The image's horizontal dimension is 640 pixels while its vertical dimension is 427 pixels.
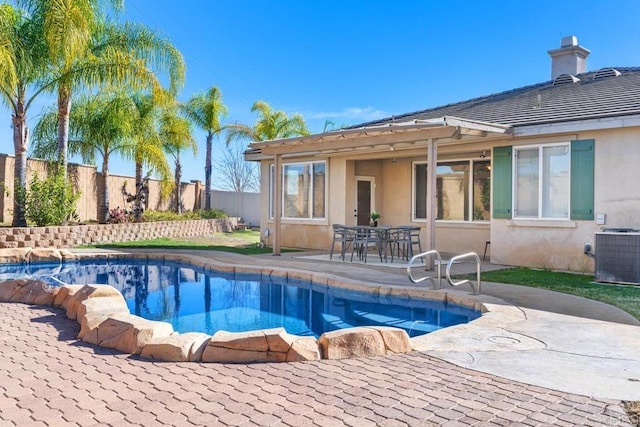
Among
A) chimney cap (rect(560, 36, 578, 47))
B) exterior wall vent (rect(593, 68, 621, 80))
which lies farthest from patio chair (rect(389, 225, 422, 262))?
chimney cap (rect(560, 36, 578, 47))

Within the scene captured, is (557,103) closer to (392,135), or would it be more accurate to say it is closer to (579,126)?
(579,126)

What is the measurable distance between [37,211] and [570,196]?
14414 mm

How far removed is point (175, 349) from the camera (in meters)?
4.75

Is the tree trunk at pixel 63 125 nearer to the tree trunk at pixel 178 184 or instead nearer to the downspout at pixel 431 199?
the tree trunk at pixel 178 184

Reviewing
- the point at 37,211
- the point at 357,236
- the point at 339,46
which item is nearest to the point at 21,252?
the point at 37,211

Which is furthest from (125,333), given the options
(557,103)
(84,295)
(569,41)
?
(569,41)

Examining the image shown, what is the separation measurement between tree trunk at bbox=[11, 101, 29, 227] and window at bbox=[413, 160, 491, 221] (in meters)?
11.8

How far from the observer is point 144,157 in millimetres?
19688

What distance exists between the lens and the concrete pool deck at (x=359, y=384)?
3.41 metres

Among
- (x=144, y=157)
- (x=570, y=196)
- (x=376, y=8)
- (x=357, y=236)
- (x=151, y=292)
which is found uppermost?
(x=376, y=8)

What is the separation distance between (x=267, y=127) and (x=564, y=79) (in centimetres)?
1601

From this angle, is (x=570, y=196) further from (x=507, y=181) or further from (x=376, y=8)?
(x=376, y=8)

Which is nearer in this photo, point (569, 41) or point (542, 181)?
point (542, 181)

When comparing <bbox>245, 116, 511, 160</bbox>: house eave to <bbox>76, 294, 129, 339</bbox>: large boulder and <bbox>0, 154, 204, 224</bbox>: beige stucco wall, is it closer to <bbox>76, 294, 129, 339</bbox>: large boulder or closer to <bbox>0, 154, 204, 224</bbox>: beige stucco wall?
<bbox>76, 294, 129, 339</bbox>: large boulder
